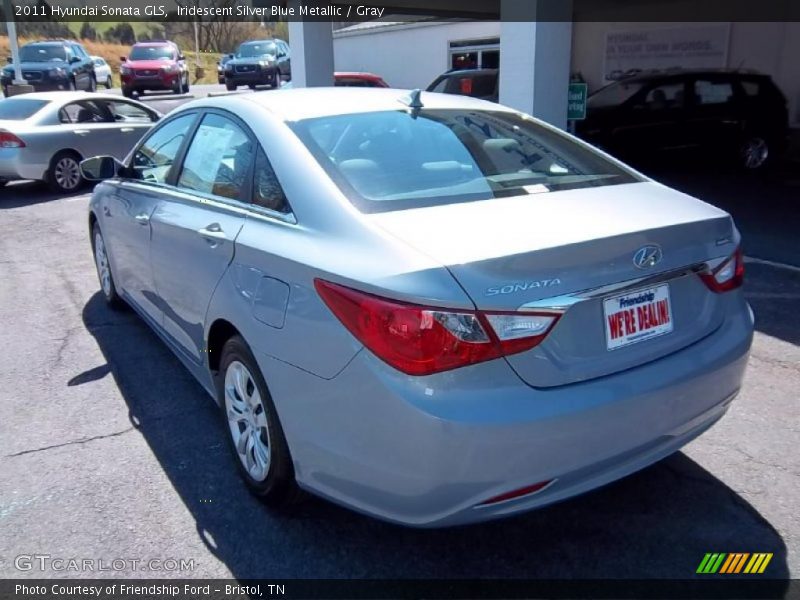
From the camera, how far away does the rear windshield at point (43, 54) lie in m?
23.6

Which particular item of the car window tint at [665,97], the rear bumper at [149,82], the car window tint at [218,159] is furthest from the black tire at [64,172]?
the rear bumper at [149,82]

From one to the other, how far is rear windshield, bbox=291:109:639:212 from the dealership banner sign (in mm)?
15285

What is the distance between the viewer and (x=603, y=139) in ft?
38.3

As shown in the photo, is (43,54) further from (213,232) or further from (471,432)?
(471,432)

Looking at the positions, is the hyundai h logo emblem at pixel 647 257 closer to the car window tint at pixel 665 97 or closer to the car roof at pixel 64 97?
the car window tint at pixel 665 97

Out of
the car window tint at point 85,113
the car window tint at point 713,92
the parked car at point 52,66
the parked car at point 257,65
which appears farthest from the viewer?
the parked car at point 257,65

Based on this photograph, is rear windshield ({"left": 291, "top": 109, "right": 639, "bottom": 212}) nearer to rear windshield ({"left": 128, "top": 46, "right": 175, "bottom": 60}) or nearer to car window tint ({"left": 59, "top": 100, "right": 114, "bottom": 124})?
car window tint ({"left": 59, "top": 100, "right": 114, "bottom": 124})

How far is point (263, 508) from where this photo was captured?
120 inches

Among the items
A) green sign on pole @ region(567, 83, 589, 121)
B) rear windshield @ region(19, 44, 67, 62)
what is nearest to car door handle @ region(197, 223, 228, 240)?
green sign on pole @ region(567, 83, 589, 121)

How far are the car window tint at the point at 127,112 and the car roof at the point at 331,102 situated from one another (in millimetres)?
8762

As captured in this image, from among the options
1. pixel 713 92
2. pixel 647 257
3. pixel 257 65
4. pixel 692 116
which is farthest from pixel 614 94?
pixel 257 65

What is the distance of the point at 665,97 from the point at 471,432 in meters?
11.1

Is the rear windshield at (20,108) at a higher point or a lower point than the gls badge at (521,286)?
higher

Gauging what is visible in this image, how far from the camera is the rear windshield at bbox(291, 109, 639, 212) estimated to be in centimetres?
277
